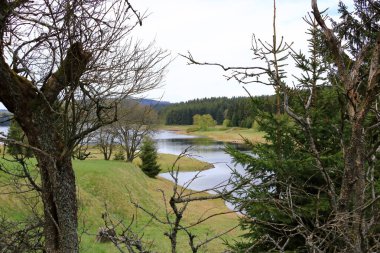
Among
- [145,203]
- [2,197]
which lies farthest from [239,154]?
[145,203]

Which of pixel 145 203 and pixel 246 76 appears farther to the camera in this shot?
pixel 145 203

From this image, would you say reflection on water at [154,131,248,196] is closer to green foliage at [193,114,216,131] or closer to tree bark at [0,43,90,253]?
tree bark at [0,43,90,253]

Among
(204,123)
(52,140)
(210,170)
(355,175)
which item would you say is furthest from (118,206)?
(204,123)

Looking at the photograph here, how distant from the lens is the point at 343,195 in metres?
2.21

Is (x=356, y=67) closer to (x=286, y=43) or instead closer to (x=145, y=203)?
(x=286, y=43)

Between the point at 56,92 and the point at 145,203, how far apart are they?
734 inches

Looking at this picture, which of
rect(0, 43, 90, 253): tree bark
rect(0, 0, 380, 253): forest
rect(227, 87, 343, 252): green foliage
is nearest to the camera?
rect(0, 0, 380, 253): forest

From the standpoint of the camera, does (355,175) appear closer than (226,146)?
Yes

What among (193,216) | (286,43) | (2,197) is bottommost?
(193,216)

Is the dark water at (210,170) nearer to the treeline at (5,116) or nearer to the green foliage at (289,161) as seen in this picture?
the green foliage at (289,161)

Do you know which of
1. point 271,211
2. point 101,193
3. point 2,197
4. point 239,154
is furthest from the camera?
point 101,193

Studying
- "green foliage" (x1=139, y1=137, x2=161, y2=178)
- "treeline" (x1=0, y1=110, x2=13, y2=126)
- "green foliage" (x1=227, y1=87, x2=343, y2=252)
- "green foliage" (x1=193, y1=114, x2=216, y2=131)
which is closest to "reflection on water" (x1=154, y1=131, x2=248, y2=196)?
"green foliage" (x1=227, y1=87, x2=343, y2=252)

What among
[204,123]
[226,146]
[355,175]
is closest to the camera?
[355,175]

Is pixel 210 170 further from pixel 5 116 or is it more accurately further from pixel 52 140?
pixel 52 140
